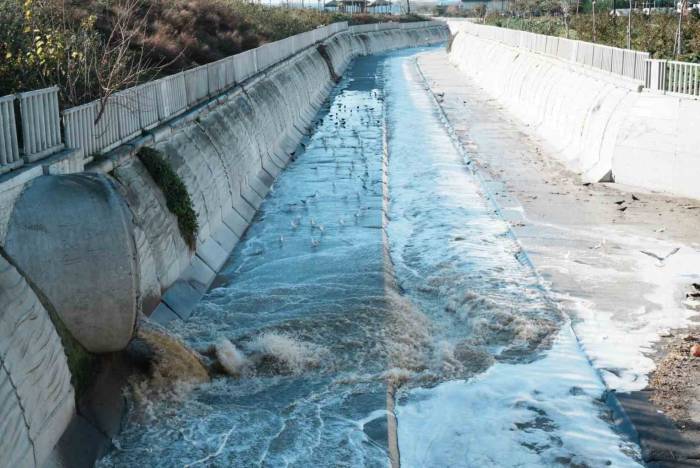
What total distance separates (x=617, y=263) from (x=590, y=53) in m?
16.6

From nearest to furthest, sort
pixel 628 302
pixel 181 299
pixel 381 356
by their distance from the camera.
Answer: pixel 381 356
pixel 181 299
pixel 628 302

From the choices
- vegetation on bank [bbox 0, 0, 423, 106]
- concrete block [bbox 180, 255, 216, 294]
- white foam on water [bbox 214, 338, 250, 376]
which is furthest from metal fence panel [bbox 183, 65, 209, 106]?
white foam on water [bbox 214, 338, 250, 376]

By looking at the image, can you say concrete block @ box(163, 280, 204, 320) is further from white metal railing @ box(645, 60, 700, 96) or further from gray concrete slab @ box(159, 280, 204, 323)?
white metal railing @ box(645, 60, 700, 96)

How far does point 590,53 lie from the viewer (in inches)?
1299

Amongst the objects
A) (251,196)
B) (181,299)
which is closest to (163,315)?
(181,299)

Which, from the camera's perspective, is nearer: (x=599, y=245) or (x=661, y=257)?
(x=661, y=257)

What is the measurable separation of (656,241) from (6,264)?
13.9 m

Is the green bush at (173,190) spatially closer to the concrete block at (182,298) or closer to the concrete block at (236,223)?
the concrete block at (182,298)

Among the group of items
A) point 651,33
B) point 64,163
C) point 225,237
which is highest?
point 651,33

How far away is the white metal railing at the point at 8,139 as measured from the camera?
11.4 meters

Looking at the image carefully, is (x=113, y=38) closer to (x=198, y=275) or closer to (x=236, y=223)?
(x=236, y=223)

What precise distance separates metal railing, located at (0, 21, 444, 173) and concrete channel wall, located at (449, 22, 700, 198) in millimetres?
10956

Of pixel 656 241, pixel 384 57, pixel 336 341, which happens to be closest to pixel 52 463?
pixel 336 341

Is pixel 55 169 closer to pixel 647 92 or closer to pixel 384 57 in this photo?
pixel 647 92
